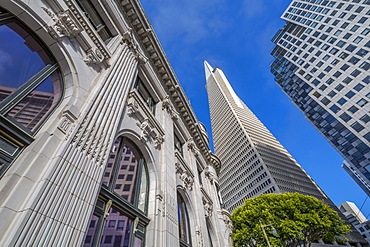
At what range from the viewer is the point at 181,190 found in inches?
568

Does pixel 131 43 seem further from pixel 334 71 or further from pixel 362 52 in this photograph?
pixel 334 71

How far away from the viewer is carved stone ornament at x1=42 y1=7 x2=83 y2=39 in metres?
6.70

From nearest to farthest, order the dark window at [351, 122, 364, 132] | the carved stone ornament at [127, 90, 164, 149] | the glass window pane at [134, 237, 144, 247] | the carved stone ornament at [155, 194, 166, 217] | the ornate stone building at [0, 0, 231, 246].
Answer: the ornate stone building at [0, 0, 231, 246] < the glass window pane at [134, 237, 144, 247] < the carved stone ornament at [155, 194, 166, 217] < the carved stone ornament at [127, 90, 164, 149] < the dark window at [351, 122, 364, 132]

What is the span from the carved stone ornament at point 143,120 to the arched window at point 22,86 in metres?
3.96

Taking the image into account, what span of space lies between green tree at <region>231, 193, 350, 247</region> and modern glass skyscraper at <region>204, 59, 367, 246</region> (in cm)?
4414

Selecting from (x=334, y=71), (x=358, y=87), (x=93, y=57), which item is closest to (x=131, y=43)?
(x=93, y=57)

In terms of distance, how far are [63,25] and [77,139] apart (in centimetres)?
465

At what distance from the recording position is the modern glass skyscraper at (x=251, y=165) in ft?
234

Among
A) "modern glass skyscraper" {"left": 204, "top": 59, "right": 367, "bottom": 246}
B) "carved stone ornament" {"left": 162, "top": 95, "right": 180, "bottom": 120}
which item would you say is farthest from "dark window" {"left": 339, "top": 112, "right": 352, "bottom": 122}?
"carved stone ornament" {"left": 162, "top": 95, "right": 180, "bottom": 120}

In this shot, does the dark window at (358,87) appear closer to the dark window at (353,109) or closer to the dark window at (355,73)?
the dark window at (355,73)

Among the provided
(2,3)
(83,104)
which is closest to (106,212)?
(83,104)

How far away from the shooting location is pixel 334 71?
4844 centimetres

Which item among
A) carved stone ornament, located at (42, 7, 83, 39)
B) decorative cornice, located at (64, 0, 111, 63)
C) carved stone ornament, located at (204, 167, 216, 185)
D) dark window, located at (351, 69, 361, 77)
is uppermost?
dark window, located at (351, 69, 361, 77)

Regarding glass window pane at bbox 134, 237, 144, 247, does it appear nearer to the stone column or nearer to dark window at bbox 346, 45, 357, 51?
the stone column
